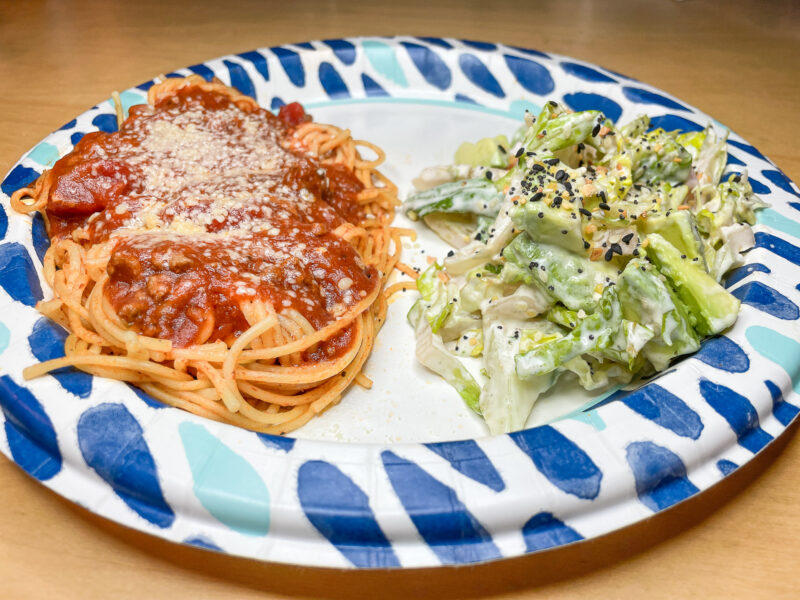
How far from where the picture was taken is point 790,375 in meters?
1.73

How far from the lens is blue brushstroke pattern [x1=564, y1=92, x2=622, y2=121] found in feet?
9.54

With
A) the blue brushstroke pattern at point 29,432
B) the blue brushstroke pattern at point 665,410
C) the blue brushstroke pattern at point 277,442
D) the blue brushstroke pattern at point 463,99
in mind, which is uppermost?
the blue brushstroke pattern at point 463,99

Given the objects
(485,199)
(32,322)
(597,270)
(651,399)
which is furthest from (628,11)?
(32,322)

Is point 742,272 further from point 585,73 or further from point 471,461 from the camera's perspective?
point 585,73

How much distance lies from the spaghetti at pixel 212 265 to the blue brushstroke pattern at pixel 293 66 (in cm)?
57

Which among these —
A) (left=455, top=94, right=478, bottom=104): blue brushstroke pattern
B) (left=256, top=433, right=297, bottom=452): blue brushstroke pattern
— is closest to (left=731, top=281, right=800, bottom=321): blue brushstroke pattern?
(left=256, top=433, right=297, bottom=452): blue brushstroke pattern

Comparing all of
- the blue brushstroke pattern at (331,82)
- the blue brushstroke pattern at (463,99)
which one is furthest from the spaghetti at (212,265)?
the blue brushstroke pattern at (463,99)

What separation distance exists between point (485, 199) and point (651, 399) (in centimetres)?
96

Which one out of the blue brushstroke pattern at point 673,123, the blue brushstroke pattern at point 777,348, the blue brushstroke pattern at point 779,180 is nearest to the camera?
the blue brushstroke pattern at point 777,348

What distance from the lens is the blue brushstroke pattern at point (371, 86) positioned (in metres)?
3.11

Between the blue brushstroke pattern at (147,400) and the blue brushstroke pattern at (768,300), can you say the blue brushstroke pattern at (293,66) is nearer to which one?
the blue brushstroke pattern at (147,400)

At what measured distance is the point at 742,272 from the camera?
6.75ft

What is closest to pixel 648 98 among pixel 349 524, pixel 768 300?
pixel 768 300

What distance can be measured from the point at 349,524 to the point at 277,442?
26 centimetres
